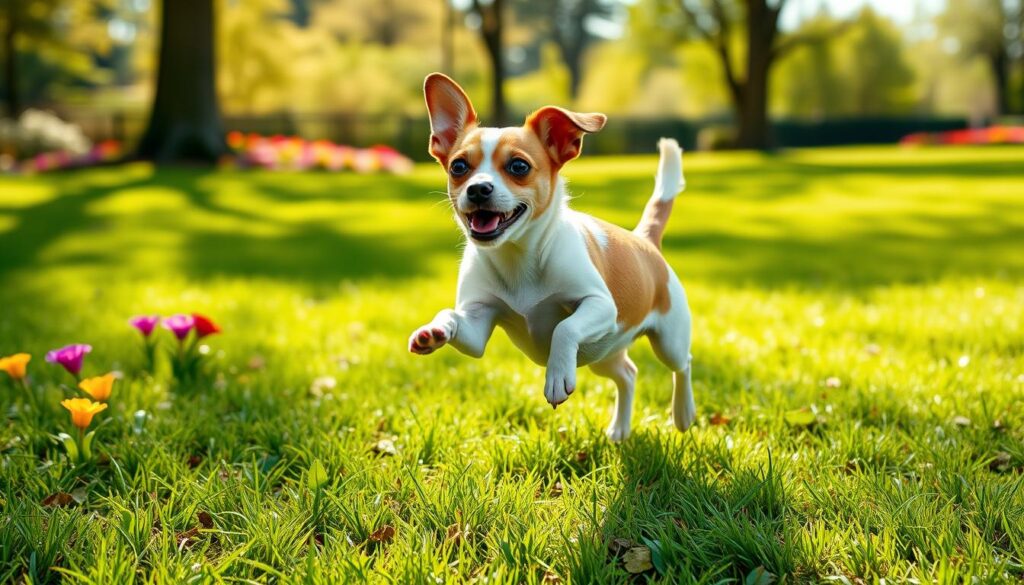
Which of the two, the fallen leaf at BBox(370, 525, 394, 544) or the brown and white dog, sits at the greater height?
the brown and white dog

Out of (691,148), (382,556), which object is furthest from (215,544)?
(691,148)

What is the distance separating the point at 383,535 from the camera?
8.94ft

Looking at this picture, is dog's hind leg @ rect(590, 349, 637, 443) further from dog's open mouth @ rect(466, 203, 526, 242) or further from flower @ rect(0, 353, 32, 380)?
flower @ rect(0, 353, 32, 380)

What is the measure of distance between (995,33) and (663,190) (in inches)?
2457

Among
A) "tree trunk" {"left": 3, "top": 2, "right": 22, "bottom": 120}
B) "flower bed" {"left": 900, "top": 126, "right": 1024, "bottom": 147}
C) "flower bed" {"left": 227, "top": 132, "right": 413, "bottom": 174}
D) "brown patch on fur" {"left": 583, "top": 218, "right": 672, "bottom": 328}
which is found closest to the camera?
"brown patch on fur" {"left": 583, "top": 218, "right": 672, "bottom": 328}

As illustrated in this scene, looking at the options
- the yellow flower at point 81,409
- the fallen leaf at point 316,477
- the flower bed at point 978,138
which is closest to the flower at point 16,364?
the yellow flower at point 81,409

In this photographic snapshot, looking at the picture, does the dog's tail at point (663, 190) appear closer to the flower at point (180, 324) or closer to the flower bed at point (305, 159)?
the flower at point (180, 324)

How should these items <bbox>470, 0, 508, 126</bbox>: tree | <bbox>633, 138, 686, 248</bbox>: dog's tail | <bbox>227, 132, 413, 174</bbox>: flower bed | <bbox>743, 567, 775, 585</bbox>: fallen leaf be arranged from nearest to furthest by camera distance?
<bbox>743, 567, 775, 585</bbox>: fallen leaf, <bbox>633, 138, 686, 248</bbox>: dog's tail, <bbox>227, 132, 413, 174</bbox>: flower bed, <bbox>470, 0, 508, 126</bbox>: tree

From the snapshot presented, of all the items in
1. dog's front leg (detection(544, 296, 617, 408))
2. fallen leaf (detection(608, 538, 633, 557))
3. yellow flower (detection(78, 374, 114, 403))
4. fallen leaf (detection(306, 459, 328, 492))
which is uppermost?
dog's front leg (detection(544, 296, 617, 408))

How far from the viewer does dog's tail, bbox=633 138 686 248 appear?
11.8ft

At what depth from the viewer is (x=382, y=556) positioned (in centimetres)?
254

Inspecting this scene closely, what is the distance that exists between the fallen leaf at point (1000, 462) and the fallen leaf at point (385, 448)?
2.22m

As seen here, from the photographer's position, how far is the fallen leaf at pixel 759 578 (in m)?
2.39

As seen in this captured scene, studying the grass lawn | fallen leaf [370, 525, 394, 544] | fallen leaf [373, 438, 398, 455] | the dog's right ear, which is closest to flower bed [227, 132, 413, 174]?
the grass lawn
